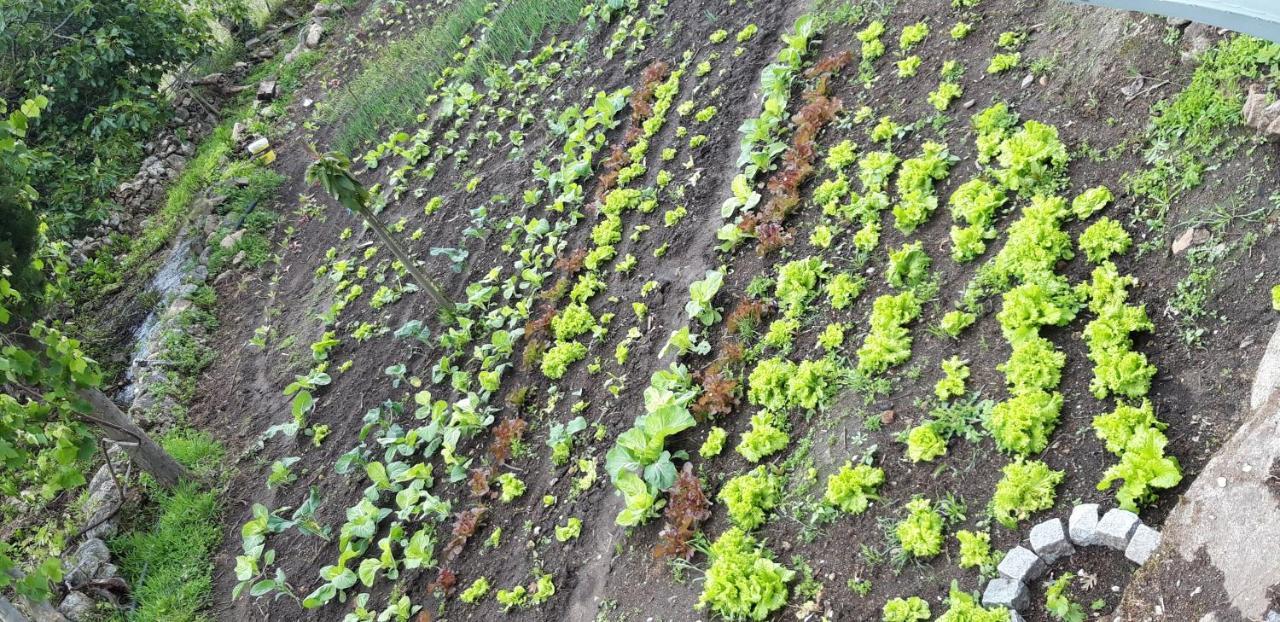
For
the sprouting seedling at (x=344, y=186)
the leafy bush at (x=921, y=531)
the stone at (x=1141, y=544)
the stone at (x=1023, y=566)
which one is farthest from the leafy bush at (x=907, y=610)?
the sprouting seedling at (x=344, y=186)

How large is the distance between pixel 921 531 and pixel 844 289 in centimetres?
155

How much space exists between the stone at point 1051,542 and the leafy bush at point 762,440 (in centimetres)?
131

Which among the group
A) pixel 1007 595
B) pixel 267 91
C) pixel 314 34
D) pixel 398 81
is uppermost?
pixel 314 34

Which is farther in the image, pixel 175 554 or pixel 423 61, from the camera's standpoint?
pixel 423 61

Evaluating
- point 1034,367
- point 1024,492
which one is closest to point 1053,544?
point 1024,492

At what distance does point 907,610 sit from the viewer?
3145mm

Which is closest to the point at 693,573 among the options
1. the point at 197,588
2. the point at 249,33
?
the point at 197,588

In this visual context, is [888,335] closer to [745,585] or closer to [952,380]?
[952,380]

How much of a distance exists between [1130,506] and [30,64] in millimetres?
13727

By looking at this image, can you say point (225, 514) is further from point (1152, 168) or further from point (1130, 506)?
point (1152, 168)

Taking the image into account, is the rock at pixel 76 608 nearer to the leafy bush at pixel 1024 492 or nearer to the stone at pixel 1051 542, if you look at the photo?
the leafy bush at pixel 1024 492

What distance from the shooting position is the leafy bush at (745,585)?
3525mm

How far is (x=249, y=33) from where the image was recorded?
1434 centimetres

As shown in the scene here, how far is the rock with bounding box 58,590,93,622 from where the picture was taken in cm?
593
